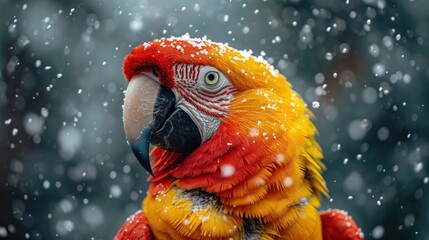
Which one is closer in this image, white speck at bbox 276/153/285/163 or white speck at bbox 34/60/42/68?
white speck at bbox 276/153/285/163

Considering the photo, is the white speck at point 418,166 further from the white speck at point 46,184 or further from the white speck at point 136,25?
the white speck at point 46,184

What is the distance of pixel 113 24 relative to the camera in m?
2.77

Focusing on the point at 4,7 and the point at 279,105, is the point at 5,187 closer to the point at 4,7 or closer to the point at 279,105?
the point at 4,7

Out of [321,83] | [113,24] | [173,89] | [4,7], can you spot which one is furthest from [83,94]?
[173,89]

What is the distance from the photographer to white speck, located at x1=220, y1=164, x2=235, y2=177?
1.24 meters

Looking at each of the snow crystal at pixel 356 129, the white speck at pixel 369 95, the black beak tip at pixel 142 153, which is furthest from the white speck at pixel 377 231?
the black beak tip at pixel 142 153

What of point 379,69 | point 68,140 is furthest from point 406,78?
point 68,140

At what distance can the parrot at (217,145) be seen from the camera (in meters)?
1.24

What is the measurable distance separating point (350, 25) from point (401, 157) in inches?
29.6

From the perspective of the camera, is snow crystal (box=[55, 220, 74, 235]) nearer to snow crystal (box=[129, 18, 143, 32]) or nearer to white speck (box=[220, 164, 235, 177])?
snow crystal (box=[129, 18, 143, 32])

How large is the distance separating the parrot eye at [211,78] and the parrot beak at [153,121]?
9 cm

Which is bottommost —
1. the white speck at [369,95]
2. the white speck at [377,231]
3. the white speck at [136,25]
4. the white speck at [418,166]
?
the white speck at [377,231]

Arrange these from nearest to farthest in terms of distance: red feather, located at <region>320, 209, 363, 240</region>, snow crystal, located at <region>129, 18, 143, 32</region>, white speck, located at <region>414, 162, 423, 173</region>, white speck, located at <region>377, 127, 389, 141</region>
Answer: red feather, located at <region>320, 209, 363, 240</region> → snow crystal, located at <region>129, 18, 143, 32</region> → white speck, located at <region>377, 127, 389, 141</region> → white speck, located at <region>414, 162, 423, 173</region>

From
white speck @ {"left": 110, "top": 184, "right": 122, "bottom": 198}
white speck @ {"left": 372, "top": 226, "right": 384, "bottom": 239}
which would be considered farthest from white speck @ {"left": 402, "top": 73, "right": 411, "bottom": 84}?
white speck @ {"left": 110, "top": 184, "right": 122, "bottom": 198}
